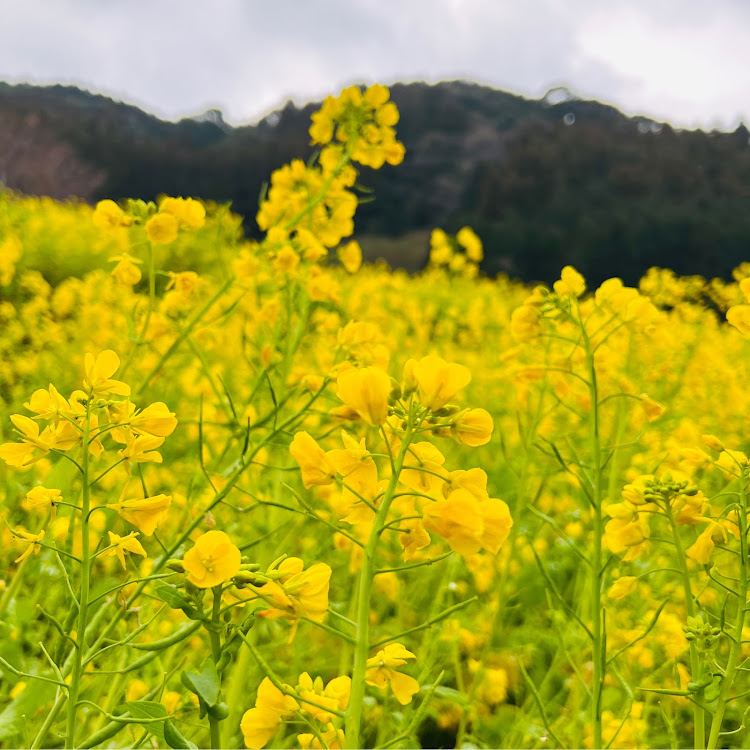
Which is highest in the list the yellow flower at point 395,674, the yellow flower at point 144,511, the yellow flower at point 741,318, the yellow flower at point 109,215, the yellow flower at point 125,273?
the yellow flower at point 109,215

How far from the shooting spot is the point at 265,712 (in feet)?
2.01

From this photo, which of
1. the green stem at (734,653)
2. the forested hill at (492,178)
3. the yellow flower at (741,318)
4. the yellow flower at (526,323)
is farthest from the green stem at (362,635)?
the forested hill at (492,178)

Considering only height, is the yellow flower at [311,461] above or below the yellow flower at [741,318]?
below

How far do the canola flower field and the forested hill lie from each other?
9.25m

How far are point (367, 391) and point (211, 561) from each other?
0.61ft

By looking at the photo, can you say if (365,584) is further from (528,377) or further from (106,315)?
(106,315)

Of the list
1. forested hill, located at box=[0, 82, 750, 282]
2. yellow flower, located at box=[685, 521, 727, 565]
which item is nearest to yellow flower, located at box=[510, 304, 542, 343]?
yellow flower, located at box=[685, 521, 727, 565]

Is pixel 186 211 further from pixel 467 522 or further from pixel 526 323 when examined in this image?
pixel 467 522

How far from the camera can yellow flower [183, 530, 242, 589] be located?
50cm

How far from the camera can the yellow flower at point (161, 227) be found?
1.21 m

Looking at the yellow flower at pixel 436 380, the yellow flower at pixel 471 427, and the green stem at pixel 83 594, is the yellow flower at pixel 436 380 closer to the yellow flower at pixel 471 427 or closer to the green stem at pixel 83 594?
the yellow flower at pixel 471 427

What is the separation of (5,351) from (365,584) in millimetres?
4244

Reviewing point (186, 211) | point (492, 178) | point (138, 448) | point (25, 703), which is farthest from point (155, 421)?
point (492, 178)

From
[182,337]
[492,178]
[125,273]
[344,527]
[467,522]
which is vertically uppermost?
[492,178]
